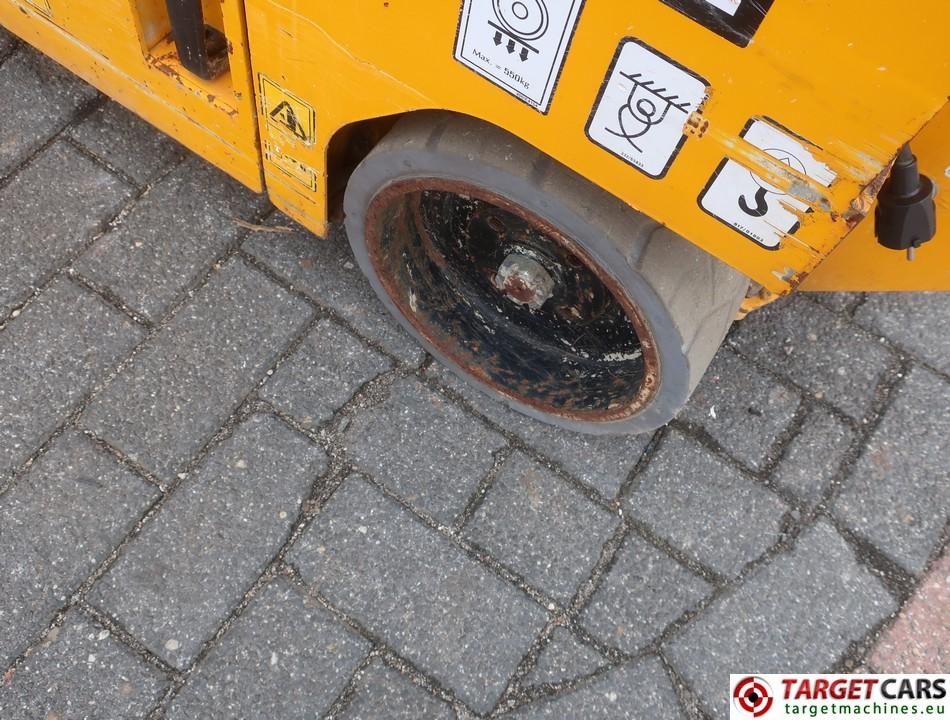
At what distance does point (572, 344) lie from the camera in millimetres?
2168

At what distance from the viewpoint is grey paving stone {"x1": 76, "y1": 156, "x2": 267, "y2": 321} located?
90.3 inches

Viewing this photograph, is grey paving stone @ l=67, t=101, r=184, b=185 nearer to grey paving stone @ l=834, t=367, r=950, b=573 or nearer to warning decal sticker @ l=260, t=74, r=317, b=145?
warning decal sticker @ l=260, t=74, r=317, b=145

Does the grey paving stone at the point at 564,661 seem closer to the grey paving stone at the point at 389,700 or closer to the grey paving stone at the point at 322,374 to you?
the grey paving stone at the point at 389,700

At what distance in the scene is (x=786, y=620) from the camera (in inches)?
83.1

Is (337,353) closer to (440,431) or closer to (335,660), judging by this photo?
(440,431)

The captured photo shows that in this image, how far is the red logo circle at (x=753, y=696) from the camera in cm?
203

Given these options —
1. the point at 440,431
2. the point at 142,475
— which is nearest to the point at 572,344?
the point at 440,431

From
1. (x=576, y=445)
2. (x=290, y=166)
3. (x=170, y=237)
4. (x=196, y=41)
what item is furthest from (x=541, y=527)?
(x=196, y=41)

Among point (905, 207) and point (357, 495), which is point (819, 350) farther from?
point (357, 495)

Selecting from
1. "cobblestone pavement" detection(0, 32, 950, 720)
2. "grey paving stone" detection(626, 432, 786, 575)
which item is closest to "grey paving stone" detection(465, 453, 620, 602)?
"cobblestone pavement" detection(0, 32, 950, 720)

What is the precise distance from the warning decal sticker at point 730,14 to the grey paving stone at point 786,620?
148cm

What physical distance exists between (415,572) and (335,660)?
0.28 meters

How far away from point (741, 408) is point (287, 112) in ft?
4.73

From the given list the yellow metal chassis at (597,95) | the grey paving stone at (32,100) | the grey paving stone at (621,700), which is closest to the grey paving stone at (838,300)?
the yellow metal chassis at (597,95)
